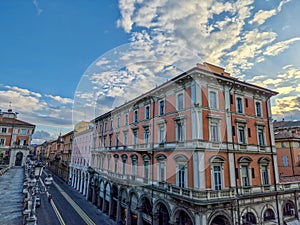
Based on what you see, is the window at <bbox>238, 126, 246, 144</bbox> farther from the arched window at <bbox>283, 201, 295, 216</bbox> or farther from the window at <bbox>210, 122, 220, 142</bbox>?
the arched window at <bbox>283, 201, 295, 216</bbox>

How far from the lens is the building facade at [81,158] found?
39203mm

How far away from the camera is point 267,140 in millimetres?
20172

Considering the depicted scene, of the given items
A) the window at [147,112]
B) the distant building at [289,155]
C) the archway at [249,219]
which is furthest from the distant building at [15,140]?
the distant building at [289,155]

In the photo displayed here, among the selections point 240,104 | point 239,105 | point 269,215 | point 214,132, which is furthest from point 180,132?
point 269,215

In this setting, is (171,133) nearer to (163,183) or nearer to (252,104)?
(163,183)

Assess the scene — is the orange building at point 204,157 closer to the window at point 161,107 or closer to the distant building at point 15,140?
the window at point 161,107

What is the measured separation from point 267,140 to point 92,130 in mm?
28953

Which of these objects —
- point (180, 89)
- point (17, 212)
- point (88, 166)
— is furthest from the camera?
point (88, 166)

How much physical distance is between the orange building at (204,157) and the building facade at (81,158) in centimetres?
1763

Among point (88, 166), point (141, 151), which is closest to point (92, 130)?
point (88, 166)

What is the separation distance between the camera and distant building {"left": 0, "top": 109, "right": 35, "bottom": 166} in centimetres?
5069

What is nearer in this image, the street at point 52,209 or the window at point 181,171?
the street at point 52,209

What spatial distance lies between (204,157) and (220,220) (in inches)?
206

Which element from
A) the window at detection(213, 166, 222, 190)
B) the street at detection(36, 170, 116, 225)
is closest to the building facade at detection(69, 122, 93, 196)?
the street at detection(36, 170, 116, 225)
